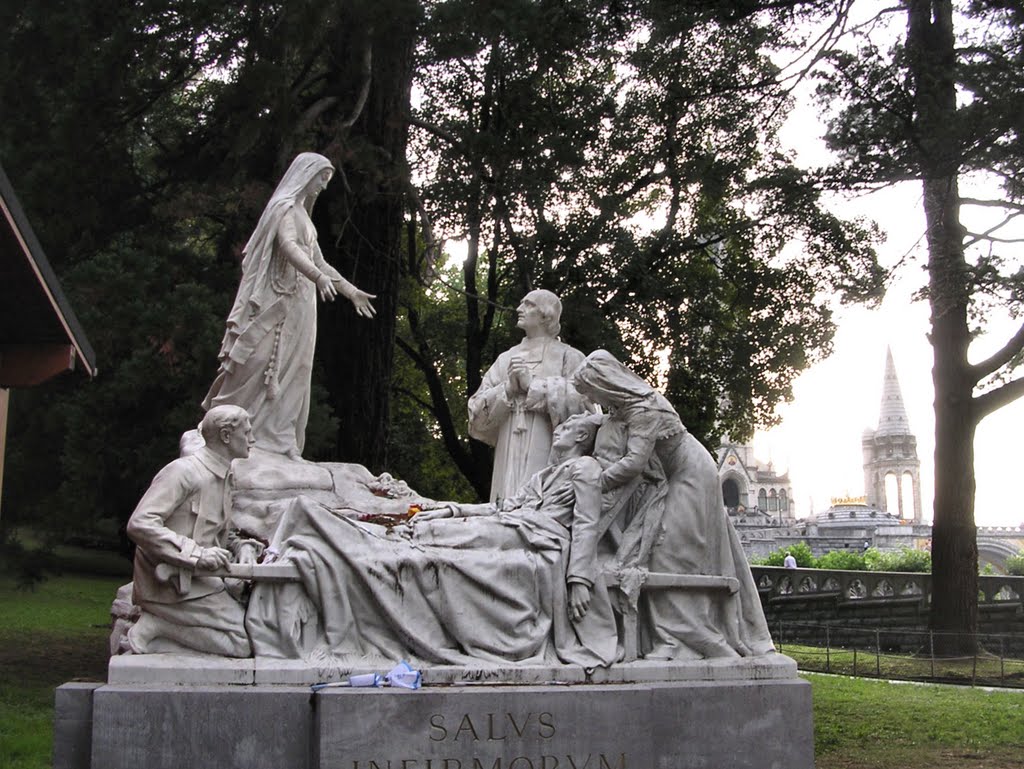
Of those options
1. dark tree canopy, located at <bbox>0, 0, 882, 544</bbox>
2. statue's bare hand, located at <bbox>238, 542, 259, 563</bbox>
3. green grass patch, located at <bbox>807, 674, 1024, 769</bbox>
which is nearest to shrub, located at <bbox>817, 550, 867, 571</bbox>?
dark tree canopy, located at <bbox>0, 0, 882, 544</bbox>

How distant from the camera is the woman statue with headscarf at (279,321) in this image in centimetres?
925

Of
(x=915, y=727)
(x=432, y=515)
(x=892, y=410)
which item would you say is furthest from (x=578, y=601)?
(x=892, y=410)

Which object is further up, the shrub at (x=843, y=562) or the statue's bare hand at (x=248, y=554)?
the statue's bare hand at (x=248, y=554)

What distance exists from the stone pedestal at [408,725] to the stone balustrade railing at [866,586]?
18.2m

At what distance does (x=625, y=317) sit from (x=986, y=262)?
4.12m

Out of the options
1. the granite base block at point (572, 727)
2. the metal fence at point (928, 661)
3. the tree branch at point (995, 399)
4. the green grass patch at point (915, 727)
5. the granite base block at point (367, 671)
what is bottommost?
the green grass patch at point (915, 727)

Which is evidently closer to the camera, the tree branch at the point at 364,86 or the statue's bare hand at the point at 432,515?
the statue's bare hand at the point at 432,515

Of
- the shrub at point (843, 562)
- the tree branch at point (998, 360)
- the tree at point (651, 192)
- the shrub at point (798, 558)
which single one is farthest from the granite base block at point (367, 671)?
the shrub at point (798, 558)

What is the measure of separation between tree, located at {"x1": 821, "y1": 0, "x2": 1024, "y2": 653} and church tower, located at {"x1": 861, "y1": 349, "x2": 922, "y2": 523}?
241 feet

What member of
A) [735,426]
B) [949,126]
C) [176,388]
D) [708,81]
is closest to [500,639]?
[176,388]

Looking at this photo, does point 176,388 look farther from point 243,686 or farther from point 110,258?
point 243,686

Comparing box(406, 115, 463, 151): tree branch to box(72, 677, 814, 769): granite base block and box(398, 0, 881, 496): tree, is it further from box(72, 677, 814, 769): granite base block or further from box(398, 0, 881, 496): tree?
box(72, 677, 814, 769): granite base block

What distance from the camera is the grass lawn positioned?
391 inches

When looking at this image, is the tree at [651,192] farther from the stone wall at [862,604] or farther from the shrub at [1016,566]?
the shrub at [1016,566]
